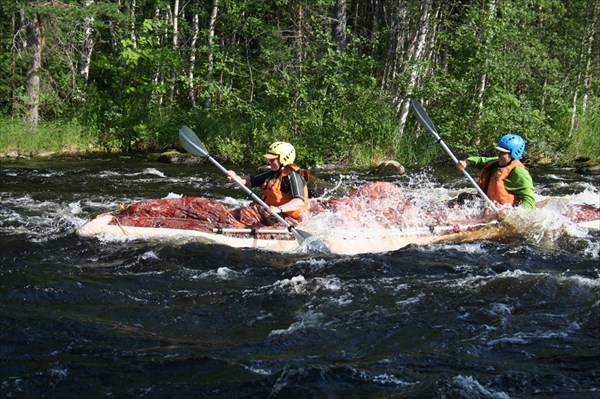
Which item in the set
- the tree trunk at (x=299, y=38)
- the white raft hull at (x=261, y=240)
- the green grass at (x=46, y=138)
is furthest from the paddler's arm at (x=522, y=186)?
the green grass at (x=46, y=138)

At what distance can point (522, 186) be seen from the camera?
910 cm

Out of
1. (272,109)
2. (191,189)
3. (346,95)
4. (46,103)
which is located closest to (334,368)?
(191,189)

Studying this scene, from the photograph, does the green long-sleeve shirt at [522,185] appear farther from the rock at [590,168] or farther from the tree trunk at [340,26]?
the tree trunk at [340,26]

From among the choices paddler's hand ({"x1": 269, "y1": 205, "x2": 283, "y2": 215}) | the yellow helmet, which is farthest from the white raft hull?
the yellow helmet

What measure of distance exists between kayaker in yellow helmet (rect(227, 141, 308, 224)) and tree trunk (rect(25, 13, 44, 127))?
10.1m

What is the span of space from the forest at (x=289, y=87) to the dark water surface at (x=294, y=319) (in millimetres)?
8058

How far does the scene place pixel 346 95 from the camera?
1669 centimetres

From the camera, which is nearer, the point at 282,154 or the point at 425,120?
the point at 282,154

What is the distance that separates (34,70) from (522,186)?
1188 cm

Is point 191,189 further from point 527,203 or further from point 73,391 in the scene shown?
point 73,391

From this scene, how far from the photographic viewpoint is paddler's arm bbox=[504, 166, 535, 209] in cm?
903

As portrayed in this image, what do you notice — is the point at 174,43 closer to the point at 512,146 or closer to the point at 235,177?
the point at 235,177

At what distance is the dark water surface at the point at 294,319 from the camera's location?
4.76 meters

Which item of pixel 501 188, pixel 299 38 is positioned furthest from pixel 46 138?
pixel 501 188
